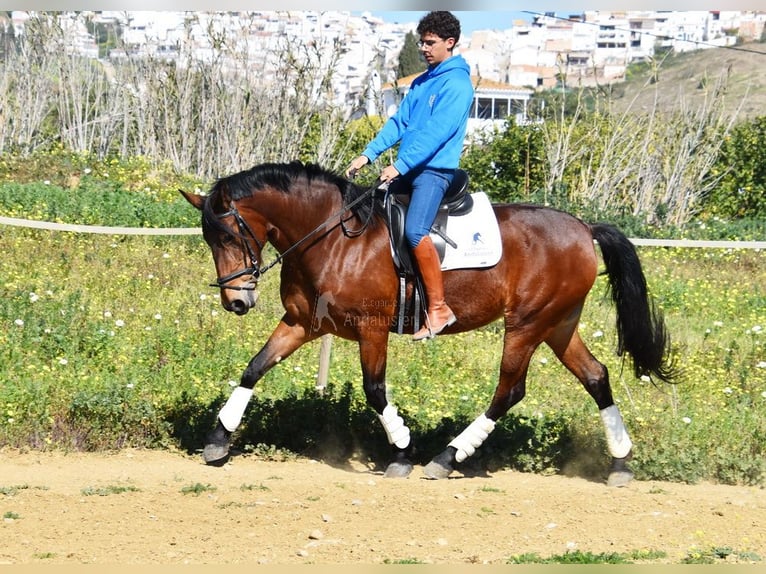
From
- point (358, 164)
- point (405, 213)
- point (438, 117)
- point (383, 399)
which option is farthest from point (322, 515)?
point (438, 117)

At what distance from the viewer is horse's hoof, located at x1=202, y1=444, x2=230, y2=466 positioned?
24.8 feet

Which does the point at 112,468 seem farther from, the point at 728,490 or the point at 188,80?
the point at 188,80

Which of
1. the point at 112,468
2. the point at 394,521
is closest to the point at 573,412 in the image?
the point at 394,521

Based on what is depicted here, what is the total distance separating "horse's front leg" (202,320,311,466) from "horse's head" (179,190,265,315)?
51cm

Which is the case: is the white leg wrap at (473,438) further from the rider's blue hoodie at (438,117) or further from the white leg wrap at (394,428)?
the rider's blue hoodie at (438,117)

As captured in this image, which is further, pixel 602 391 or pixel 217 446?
pixel 602 391

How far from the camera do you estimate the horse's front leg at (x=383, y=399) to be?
24.1ft

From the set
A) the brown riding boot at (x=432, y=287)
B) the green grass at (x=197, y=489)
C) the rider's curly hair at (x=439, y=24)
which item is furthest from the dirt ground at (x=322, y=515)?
the rider's curly hair at (x=439, y=24)

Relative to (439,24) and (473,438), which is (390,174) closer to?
(439,24)

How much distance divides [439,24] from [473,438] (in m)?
2.96

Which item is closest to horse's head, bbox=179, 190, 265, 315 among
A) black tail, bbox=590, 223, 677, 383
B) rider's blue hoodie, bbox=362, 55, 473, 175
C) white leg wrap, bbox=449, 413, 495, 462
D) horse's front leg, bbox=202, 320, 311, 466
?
horse's front leg, bbox=202, 320, 311, 466

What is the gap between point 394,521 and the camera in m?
6.26

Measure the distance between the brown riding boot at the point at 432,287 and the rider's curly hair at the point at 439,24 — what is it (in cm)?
140

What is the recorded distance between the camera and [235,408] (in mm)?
7457
